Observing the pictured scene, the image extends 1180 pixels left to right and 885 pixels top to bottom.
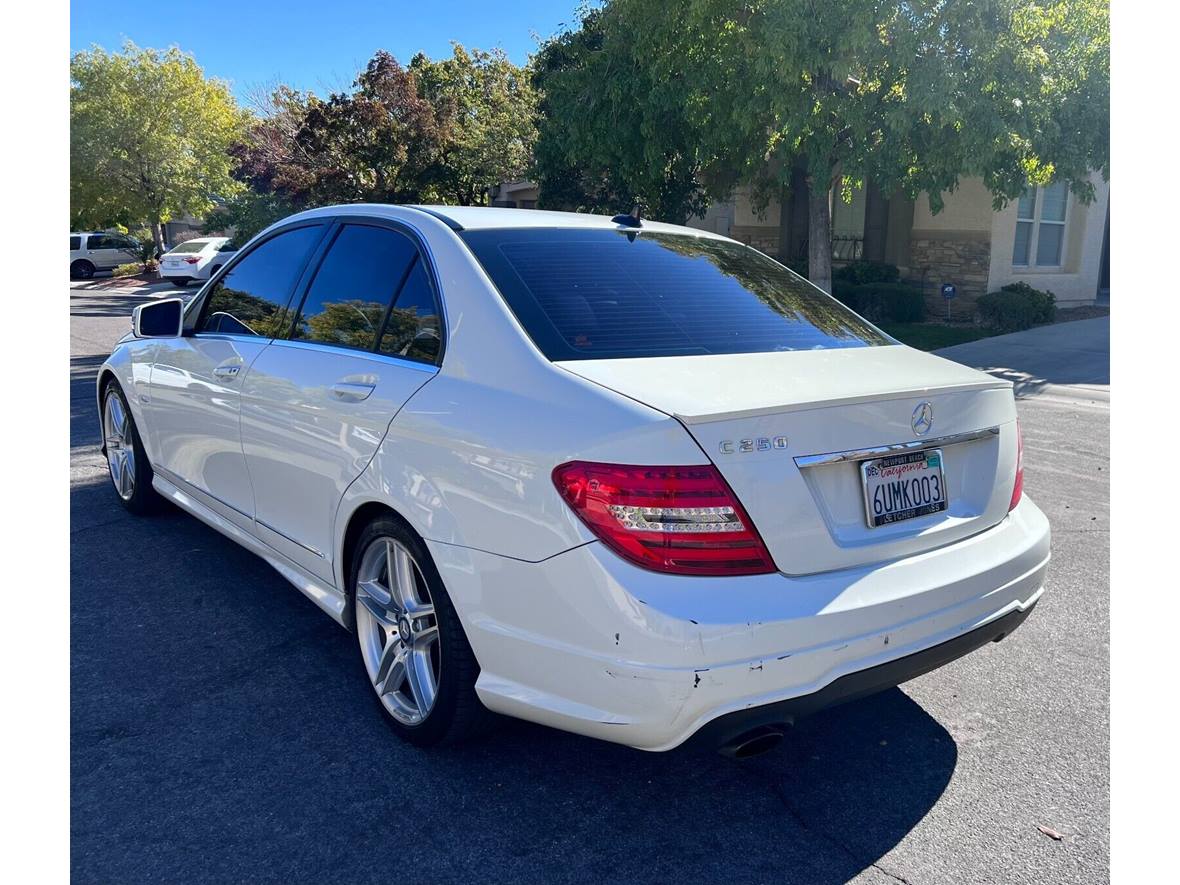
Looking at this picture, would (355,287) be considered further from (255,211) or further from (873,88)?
(255,211)

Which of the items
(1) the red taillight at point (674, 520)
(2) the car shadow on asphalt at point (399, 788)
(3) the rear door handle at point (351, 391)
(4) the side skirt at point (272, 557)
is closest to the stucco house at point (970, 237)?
(4) the side skirt at point (272, 557)

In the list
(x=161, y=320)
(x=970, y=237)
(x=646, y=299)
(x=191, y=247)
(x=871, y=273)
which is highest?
(x=191, y=247)

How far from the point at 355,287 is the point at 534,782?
6.24 ft

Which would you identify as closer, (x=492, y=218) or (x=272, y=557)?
(x=492, y=218)

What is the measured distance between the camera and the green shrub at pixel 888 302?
1681 centimetres

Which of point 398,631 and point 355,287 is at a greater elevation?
point 355,287

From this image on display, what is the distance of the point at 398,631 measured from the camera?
10.5 ft

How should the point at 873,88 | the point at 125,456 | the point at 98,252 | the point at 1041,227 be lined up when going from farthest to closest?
the point at 98,252 < the point at 1041,227 < the point at 873,88 < the point at 125,456

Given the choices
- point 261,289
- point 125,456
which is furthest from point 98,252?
point 261,289

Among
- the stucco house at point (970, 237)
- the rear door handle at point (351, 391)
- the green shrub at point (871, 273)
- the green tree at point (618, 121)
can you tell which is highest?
the green tree at point (618, 121)

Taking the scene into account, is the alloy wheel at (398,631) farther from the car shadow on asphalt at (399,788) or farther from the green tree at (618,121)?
the green tree at (618,121)

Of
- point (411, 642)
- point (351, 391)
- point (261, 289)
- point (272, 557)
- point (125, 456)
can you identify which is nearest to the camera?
point (411, 642)

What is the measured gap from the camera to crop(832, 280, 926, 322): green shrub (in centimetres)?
1681

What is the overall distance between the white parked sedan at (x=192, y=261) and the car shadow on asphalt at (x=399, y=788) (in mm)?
27454
